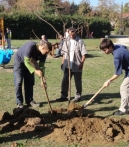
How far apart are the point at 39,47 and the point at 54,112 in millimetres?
1395

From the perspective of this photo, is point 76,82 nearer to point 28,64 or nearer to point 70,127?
point 28,64

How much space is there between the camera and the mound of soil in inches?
194

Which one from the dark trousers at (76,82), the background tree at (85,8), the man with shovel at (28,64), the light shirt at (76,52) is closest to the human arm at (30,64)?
the man with shovel at (28,64)

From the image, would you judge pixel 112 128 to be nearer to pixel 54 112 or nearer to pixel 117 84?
pixel 54 112

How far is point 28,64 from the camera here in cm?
600

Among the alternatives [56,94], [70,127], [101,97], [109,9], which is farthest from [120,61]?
[109,9]

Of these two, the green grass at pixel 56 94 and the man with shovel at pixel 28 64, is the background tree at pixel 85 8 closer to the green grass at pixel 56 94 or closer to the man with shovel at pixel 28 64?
the green grass at pixel 56 94

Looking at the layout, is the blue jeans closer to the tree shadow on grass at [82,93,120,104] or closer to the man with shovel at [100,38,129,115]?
the tree shadow on grass at [82,93,120,104]

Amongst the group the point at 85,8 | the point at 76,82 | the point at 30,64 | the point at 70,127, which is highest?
the point at 85,8

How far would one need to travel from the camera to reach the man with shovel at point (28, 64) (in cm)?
586

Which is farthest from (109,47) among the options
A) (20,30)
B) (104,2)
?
(104,2)

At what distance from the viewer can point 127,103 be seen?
6445mm

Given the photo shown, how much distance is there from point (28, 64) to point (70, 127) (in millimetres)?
1655

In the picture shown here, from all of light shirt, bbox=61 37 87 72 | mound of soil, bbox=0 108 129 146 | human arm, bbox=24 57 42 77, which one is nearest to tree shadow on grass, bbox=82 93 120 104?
light shirt, bbox=61 37 87 72
